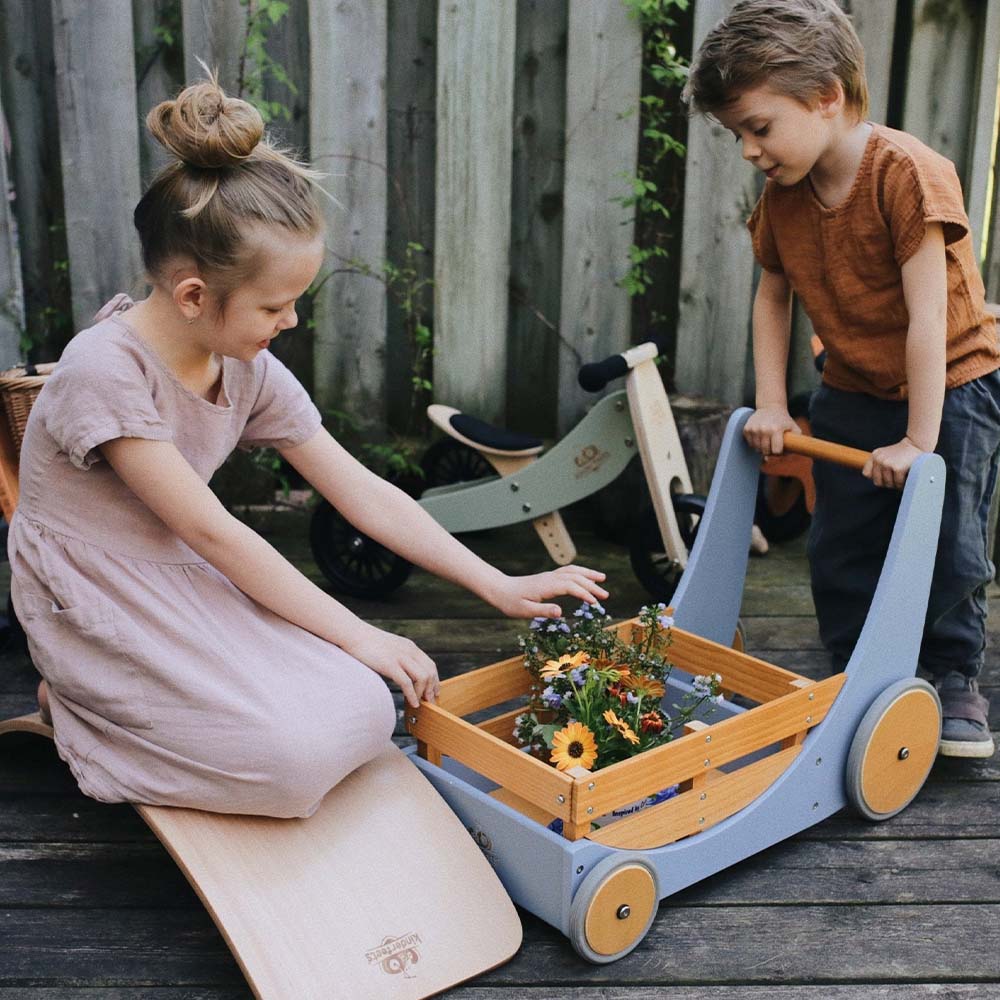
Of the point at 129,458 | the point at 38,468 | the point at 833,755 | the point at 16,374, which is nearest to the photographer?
the point at 129,458

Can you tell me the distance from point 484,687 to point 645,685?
25 centimetres

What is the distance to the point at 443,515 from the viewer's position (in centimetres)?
304

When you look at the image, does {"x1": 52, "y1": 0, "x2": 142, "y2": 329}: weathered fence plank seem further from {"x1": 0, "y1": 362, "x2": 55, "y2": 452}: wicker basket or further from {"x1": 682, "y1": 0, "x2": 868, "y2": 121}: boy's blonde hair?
{"x1": 682, "y1": 0, "x2": 868, "y2": 121}: boy's blonde hair

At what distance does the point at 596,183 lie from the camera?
11.0ft

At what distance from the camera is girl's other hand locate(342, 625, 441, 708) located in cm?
185

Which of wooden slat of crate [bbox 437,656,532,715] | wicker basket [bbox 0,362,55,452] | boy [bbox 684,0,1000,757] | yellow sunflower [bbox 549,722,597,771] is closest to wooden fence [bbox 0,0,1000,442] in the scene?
wicker basket [bbox 0,362,55,452]

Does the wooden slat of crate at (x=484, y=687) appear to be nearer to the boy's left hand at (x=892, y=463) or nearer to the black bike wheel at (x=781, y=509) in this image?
the boy's left hand at (x=892, y=463)

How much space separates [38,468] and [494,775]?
80 centimetres

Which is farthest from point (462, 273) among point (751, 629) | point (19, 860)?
point (19, 860)

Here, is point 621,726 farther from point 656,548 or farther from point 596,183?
point 596,183

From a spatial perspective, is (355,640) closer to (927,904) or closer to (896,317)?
(927,904)

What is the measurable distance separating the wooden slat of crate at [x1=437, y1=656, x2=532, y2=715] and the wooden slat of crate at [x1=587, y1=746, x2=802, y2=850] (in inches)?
13.7

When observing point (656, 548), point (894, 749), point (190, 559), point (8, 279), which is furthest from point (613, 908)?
point (8, 279)

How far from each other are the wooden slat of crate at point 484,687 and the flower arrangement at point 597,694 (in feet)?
0.11
